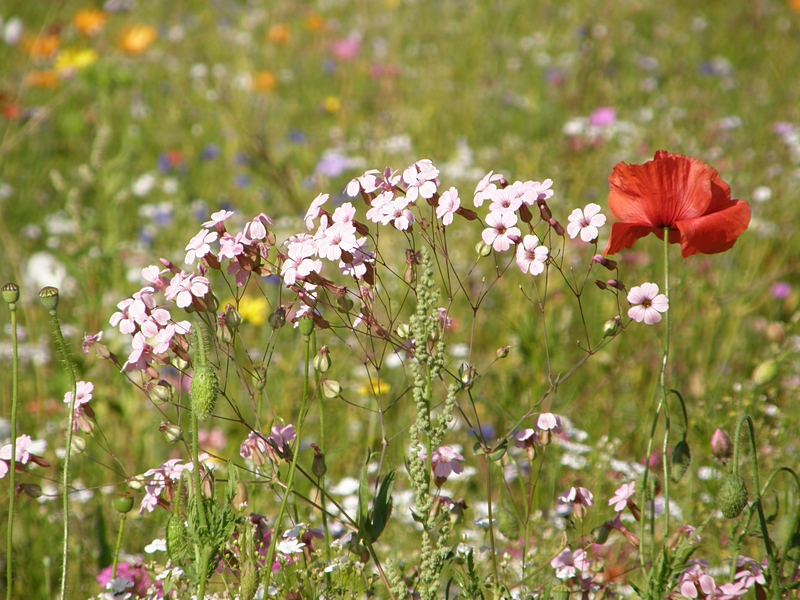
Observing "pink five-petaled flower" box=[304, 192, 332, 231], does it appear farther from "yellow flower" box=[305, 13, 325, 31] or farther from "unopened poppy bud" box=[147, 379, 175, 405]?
"yellow flower" box=[305, 13, 325, 31]

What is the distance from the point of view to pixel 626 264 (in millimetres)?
2867

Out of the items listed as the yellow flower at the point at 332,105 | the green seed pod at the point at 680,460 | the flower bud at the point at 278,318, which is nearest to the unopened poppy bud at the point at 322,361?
the flower bud at the point at 278,318

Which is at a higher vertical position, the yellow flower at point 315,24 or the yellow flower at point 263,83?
the yellow flower at point 315,24

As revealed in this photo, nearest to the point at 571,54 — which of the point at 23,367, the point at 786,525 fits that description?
the point at 23,367

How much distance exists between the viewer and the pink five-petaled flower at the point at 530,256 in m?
1.14

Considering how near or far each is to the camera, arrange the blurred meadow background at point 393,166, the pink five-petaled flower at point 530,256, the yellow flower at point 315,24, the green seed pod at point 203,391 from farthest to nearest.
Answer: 1. the yellow flower at point 315,24
2. the blurred meadow background at point 393,166
3. the pink five-petaled flower at point 530,256
4. the green seed pod at point 203,391

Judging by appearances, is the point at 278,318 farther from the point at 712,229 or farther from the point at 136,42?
the point at 136,42

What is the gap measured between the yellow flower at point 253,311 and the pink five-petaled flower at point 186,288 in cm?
144

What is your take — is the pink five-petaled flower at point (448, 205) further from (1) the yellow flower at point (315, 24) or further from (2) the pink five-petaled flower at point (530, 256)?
(1) the yellow flower at point (315, 24)

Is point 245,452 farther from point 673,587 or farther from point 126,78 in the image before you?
point 126,78

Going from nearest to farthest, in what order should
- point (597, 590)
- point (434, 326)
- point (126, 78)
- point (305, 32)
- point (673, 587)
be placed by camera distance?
point (434, 326) → point (673, 587) → point (597, 590) → point (126, 78) → point (305, 32)

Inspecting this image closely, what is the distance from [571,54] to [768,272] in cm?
228

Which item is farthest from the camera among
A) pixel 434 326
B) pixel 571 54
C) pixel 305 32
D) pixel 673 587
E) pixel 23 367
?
pixel 305 32

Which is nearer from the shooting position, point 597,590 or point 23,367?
point 597,590
